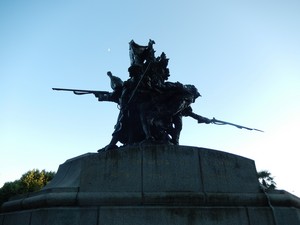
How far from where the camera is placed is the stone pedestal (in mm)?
4629

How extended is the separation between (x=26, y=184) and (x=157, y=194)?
3047 centimetres

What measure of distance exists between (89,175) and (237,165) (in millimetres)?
3168

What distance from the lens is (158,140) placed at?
7074 millimetres

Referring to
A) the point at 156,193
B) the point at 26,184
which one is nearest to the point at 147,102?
the point at 156,193

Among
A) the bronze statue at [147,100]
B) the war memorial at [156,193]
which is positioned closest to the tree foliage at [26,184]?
the bronze statue at [147,100]

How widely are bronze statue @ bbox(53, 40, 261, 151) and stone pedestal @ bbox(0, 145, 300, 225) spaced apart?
1.44 meters

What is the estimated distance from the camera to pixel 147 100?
7.36 meters

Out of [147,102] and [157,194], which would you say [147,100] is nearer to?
[147,102]

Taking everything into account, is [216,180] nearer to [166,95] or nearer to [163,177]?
[163,177]

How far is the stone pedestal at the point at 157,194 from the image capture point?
463cm

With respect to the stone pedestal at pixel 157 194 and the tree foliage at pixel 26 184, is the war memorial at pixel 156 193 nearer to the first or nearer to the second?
the stone pedestal at pixel 157 194

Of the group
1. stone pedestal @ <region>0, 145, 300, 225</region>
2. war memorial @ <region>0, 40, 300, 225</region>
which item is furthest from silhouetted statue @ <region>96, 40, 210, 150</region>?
stone pedestal @ <region>0, 145, 300, 225</region>

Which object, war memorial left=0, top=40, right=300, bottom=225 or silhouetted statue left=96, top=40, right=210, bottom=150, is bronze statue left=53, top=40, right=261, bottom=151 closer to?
silhouetted statue left=96, top=40, right=210, bottom=150

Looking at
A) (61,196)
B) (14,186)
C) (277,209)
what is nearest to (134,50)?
(61,196)
